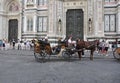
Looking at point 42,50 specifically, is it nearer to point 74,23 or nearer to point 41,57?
point 41,57

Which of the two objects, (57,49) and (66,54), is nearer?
(66,54)

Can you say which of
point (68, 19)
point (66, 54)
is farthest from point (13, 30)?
point (66, 54)

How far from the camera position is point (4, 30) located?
3878cm

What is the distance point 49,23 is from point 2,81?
24734 millimetres

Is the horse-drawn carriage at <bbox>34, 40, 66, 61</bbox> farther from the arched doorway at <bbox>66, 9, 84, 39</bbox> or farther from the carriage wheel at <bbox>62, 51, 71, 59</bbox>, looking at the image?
the arched doorway at <bbox>66, 9, 84, 39</bbox>

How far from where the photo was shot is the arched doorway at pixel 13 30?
125 ft

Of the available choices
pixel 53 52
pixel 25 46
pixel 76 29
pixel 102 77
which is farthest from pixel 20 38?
pixel 102 77

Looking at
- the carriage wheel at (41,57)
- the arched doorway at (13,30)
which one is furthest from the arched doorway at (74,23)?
the carriage wheel at (41,57)

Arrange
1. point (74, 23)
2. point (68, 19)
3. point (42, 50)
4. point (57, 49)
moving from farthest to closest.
→ point (68, 19) < point (74, 23) < point (57, 49) < point (42, 50)

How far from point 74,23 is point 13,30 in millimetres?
9819

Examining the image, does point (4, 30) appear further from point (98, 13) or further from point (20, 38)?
point (98, 13)

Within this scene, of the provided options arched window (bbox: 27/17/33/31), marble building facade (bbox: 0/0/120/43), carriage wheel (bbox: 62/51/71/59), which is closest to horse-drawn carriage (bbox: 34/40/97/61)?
carriage wheel (bbox: 62/51/71/59)

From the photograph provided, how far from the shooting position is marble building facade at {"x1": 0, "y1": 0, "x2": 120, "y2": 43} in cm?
3262

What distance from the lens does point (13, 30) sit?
38562 millimetres
